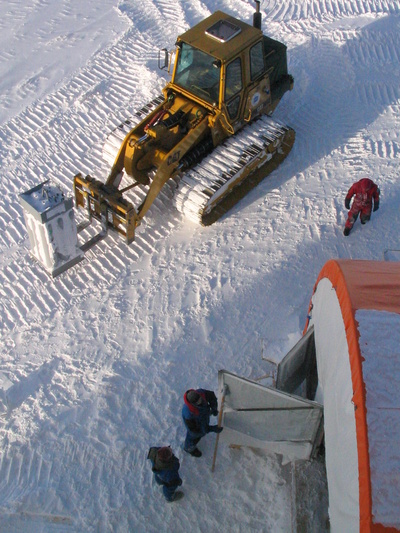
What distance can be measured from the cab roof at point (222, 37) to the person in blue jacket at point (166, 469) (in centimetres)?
571

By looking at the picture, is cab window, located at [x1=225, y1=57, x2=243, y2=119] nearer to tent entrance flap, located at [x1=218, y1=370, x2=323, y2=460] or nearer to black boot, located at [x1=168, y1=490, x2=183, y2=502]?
tent entrance flap, located at [x1=218, y1=370, x2=323, y2=460]

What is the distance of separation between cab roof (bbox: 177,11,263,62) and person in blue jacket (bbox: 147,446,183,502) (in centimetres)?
571

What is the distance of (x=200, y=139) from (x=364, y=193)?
8.50 ft

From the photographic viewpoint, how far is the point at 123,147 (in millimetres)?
9352

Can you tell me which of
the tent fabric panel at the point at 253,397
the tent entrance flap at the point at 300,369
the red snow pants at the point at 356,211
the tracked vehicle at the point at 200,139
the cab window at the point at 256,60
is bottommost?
the tent fabric panel at the point at 253,397

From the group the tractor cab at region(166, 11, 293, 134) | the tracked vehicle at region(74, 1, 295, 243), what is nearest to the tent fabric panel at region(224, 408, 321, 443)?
the tracked vehicle at region(74, 1, 295, 243)

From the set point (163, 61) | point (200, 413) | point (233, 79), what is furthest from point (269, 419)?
point (163, 61)

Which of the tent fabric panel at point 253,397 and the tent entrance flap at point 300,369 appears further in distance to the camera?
the tent entrance flap at point 300,369

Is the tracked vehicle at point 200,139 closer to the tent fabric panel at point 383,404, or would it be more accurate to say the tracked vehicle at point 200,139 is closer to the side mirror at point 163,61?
the side mirror at point 163,61

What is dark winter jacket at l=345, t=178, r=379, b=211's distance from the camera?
8922 mm

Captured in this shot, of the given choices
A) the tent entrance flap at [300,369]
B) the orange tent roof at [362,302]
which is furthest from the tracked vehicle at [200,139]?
the orange tent roof at [362,302]

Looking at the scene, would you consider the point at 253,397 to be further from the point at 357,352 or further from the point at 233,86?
the point at 233,86

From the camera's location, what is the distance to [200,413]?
6.39m

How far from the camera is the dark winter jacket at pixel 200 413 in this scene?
251 inches
